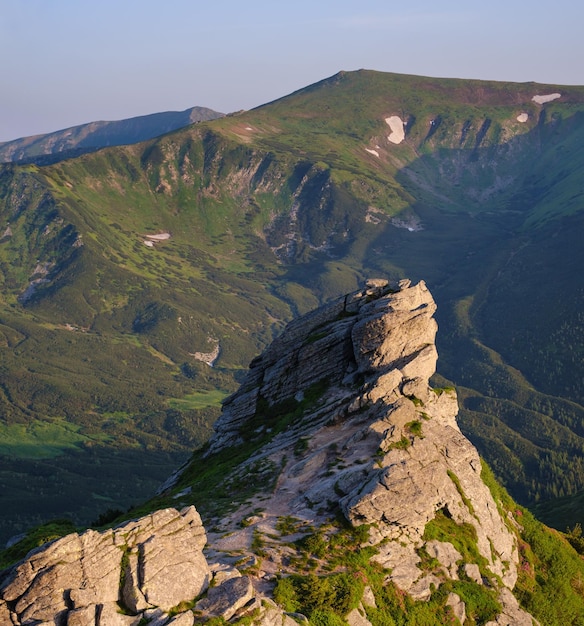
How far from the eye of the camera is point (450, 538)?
59.8 metres

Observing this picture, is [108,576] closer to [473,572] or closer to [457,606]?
[457,606]

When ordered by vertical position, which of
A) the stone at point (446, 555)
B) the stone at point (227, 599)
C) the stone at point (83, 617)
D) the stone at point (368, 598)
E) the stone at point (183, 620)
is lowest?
the stone at point (446, 555)

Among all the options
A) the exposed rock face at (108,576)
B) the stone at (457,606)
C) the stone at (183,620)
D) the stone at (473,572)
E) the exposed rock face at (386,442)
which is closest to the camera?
the stone at (183,620)

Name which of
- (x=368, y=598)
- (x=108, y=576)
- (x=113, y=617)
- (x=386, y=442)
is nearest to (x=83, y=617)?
(x=113, y=617)

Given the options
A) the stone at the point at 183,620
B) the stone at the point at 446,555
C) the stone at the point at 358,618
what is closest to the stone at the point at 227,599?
the stone at the point at 183,620

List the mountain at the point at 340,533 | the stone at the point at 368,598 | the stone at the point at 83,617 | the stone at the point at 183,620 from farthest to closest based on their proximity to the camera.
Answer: the stone at the point at 368,598 → the mountain at the point at 340,533 → the stone at the point at 183,620 → the stone at the point at 83,617

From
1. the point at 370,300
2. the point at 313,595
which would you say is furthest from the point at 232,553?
the point at 370,300

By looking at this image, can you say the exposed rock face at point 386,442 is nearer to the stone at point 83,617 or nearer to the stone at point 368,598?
the stone at point 368,598

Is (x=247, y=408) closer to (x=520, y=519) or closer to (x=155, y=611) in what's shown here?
(x=520, y=519)

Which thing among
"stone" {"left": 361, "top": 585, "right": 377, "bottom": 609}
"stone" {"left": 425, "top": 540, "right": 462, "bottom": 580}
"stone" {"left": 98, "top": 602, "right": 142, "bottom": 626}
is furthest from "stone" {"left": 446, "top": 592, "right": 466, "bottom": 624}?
"stone" {"left": 98, "top": 602, "right": 142, "bottom": 626}

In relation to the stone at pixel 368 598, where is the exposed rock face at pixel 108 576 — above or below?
above

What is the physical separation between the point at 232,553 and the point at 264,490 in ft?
57.4

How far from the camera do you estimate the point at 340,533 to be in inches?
2194

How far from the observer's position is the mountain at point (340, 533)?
4116 cm
